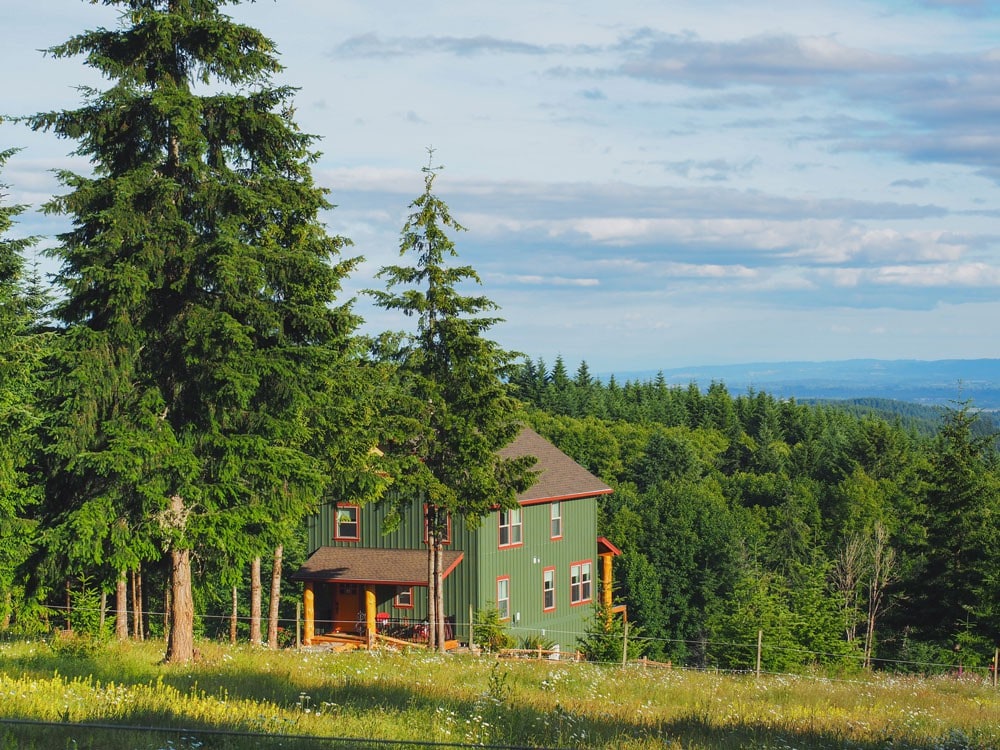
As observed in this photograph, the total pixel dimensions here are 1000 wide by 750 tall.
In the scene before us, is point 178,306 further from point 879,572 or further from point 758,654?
point 879,572

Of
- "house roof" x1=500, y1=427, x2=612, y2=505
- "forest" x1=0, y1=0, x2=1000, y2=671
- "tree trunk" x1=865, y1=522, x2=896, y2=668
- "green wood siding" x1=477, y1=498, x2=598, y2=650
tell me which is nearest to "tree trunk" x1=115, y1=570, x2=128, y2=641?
"forest" x1=0, y1=0, x2=1000, y2=671

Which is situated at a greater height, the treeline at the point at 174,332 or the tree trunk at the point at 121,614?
the treeline at the point at 174,332

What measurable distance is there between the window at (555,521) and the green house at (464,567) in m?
0.04

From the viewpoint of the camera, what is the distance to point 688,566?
69438mm

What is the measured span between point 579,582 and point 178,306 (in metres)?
29.4

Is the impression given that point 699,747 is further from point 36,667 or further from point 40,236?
point 40,236

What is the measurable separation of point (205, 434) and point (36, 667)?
512cm

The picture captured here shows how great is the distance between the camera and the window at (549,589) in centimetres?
4450

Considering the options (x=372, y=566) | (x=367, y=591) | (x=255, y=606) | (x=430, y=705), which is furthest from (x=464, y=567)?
(x=430, y=705)

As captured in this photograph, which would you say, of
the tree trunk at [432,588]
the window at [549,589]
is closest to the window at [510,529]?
the window at [549,589]

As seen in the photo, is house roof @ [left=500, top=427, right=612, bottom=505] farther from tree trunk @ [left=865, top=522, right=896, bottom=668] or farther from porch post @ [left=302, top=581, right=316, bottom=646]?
tree trunk @ [left=865, top=522, right=896, bottom=668]

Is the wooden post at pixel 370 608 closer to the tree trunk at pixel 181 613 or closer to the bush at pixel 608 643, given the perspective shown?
the bush at pixel 608 643

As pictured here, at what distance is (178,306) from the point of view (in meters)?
21.5

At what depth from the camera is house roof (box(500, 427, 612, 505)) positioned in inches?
1709
